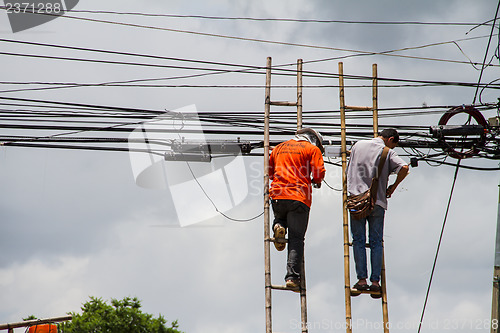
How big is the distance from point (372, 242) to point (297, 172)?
1.32m

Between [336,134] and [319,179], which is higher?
[336,134]

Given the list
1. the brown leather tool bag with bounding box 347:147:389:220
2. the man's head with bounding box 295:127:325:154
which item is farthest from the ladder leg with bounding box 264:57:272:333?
the brown leather tool bag with bounding box 347:147:389:220

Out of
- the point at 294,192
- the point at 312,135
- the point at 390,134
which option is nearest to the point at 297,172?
the point at 294,192

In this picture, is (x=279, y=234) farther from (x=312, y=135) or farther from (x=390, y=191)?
(x=390, y=191)

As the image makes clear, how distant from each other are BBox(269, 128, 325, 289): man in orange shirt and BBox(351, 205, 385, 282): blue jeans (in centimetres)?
68

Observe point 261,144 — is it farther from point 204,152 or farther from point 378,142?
point 378,142

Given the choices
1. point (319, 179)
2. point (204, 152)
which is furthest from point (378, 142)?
point (204, 152)

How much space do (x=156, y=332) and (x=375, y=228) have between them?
4891mm

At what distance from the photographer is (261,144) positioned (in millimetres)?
12992

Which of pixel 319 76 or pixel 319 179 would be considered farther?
pixel 319 76

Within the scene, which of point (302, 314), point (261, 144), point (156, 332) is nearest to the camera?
point (302, 314)

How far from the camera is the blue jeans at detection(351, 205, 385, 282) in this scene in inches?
357

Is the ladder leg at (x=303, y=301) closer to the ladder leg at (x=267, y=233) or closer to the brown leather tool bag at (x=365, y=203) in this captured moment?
the ladder leg at (x=267, y=233)

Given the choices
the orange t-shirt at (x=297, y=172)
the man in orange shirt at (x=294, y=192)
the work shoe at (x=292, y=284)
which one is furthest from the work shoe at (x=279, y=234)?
the work shoe at (x=292, y=284)
